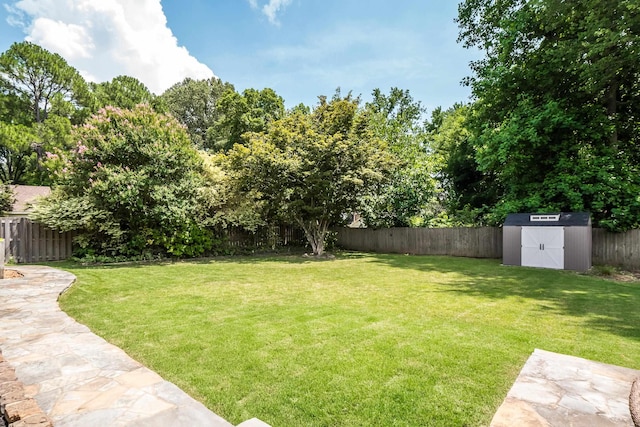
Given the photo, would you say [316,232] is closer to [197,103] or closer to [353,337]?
[353,337]

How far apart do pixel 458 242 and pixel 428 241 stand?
1158 mm

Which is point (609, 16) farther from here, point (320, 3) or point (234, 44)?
point (234, 44)

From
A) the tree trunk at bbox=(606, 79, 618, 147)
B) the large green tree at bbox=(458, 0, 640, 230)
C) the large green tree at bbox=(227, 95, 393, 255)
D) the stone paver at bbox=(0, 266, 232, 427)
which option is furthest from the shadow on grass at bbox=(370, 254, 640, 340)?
the tree trunk at bbox=(606, 79, 618, 147)

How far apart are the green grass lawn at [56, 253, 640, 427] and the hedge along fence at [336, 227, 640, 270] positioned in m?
3.02

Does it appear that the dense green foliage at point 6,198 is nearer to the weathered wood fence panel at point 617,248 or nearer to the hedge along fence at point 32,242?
the hedge along fence at point 32,242

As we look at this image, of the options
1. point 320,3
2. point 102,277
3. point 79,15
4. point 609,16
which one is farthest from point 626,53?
point 79,15

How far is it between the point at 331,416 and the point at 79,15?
41.5 ft

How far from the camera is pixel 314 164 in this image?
11594 mm

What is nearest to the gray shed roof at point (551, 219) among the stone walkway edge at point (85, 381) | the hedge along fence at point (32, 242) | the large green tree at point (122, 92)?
the stone walkway edge at point (85, 381)

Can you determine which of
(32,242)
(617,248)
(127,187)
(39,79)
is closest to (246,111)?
(39,79)

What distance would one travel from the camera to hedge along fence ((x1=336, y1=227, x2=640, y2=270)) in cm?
943

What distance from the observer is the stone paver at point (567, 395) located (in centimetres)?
207

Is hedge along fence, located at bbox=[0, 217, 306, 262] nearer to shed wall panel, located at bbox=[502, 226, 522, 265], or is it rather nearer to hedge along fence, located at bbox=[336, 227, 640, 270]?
hedge along fence, located at bbox=[336, 227, 640, 270]

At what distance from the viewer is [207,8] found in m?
9.38
